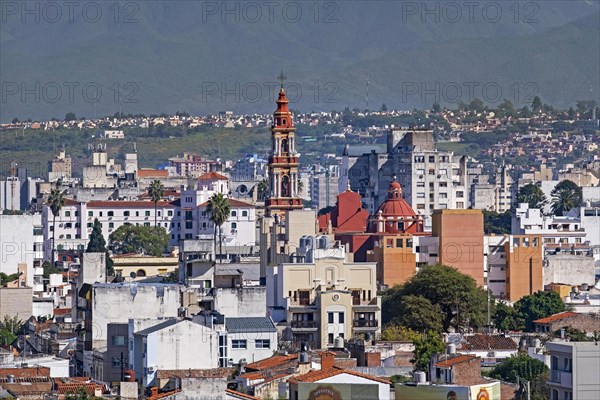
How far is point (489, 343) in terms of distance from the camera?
72.2m

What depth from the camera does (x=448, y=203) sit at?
525ft

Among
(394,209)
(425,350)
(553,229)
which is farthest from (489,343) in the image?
(553,229)

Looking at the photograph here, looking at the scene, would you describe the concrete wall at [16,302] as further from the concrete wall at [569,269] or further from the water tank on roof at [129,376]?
the water tank on roof at [129,376]

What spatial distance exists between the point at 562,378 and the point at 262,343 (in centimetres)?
2498

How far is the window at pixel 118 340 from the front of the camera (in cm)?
6825

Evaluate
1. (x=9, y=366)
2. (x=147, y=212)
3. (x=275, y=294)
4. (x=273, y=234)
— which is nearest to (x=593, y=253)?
(x=273, y=234)

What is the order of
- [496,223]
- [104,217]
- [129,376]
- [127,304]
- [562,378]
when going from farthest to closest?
1. [104,217]
2. [496,223]
3. [127,304]
4. [129,376]
5. [562,378]

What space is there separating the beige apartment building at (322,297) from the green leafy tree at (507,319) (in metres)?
4.25

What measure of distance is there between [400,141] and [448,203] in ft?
38.5

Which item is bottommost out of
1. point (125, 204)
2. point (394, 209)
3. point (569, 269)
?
point (569, 269)

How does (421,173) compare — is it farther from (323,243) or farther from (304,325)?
(304,325)

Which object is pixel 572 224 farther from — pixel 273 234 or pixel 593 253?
pixel 273 234

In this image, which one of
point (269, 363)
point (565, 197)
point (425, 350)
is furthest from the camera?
point (565, 197)

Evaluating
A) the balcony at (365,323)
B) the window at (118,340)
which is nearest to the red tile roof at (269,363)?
the window at (118,340)
